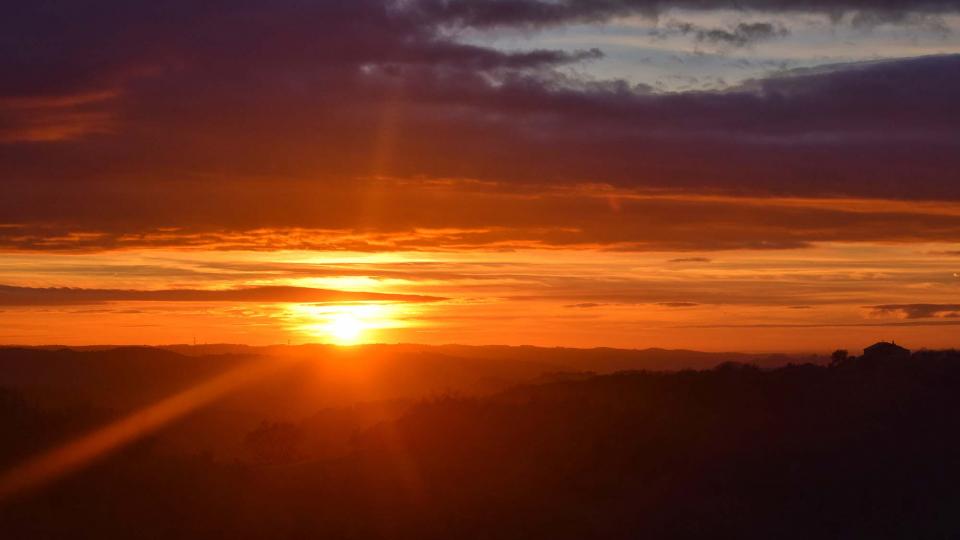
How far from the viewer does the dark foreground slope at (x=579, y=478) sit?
68.4 feet

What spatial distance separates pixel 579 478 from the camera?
23.9 meters

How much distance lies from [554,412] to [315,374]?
9775cm

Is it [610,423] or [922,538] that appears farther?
[610,423]

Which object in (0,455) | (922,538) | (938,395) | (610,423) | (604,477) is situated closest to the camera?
(922,538)

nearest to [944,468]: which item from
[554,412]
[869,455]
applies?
[869,455]

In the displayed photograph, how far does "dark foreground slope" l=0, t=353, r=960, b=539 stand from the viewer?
68.4 feet

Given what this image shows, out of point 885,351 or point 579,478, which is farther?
point 885,351

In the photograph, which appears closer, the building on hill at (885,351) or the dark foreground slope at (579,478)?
the dark foreground slope at (579,478)

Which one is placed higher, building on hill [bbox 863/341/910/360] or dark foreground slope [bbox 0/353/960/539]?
building on hill [bbox 863/341/910/360]

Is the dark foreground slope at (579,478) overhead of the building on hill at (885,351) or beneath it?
beneath

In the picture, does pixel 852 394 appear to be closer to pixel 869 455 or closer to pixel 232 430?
pixel 869 455

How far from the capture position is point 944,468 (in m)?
24.0

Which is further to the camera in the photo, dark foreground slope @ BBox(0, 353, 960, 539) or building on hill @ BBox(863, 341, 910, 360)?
building on hill @ BBox(863, 341, 910, 360)

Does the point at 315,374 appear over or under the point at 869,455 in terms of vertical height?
over
